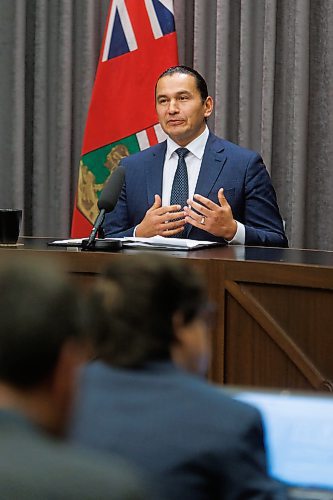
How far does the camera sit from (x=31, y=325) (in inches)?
36.8

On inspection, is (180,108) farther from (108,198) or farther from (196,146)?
(108,198)

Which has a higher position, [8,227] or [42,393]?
[8,227]

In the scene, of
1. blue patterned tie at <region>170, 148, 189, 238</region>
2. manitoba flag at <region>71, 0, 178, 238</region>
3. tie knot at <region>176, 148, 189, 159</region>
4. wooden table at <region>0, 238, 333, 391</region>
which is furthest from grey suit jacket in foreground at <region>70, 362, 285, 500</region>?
manitoba flag at <region>71, 0, 178, 238</region>

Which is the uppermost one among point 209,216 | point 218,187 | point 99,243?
point 218,187

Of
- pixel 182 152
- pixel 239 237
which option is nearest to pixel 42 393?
pixel 239 237

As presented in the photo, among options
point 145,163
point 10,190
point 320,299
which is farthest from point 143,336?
point 10,190

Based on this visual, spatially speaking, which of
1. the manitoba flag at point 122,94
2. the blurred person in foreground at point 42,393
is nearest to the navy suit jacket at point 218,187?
the manitoba flag at point 122,94

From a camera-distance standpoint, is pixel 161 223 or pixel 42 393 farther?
pixel 161 223

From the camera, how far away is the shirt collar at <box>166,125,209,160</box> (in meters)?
4.13

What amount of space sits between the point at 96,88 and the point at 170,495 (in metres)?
3.94

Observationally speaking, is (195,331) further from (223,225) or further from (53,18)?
(53,18)

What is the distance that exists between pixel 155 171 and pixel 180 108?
0.29m

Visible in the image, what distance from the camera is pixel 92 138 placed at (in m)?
5.07

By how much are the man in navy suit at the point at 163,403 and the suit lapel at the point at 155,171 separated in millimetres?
2673
